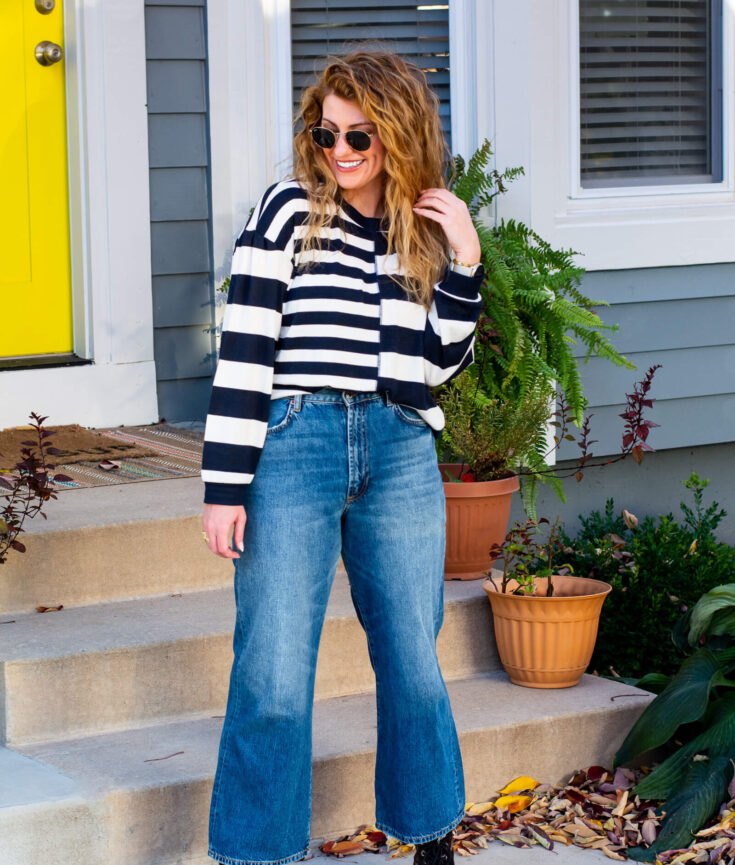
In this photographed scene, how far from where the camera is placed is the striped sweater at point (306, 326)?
2.10m

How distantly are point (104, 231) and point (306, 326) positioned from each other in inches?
95.3

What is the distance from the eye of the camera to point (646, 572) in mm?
4113

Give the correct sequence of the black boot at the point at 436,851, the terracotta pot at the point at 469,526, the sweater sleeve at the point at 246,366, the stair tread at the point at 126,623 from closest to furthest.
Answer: the sweater sleeve at the point at 246,366 → the black boot at the point at 436,851 → the stair tread at the point at 126,623 → the terracotta pot at the point at 469,526

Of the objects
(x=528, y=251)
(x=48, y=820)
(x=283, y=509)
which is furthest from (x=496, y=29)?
(x=48, y=820)

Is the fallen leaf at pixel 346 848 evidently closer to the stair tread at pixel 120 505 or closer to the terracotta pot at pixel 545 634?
the terracotta pot at pixel 545 634

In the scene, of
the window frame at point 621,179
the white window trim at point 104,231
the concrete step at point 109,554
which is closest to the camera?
the concrete step at point 109,554

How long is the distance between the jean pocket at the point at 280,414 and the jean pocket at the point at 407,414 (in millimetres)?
191

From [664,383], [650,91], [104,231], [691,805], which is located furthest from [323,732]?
[650,91]

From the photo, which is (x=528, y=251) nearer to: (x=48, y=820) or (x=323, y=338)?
(x=323, y=338)

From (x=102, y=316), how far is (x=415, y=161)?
242 centimetres

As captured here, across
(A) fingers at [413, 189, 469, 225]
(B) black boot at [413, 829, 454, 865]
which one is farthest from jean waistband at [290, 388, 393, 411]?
(B) black boot at [413, 829, 454, 865]

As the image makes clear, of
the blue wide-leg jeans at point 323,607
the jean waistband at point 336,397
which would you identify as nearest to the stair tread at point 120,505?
the blue wide-leg jeans at point 323,607

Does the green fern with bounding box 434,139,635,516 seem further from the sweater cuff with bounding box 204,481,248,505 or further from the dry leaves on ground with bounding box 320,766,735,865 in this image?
the sweater cuff with bounding box 204,481,248,505

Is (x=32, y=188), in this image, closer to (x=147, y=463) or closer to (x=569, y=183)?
(x=147, y=463)
